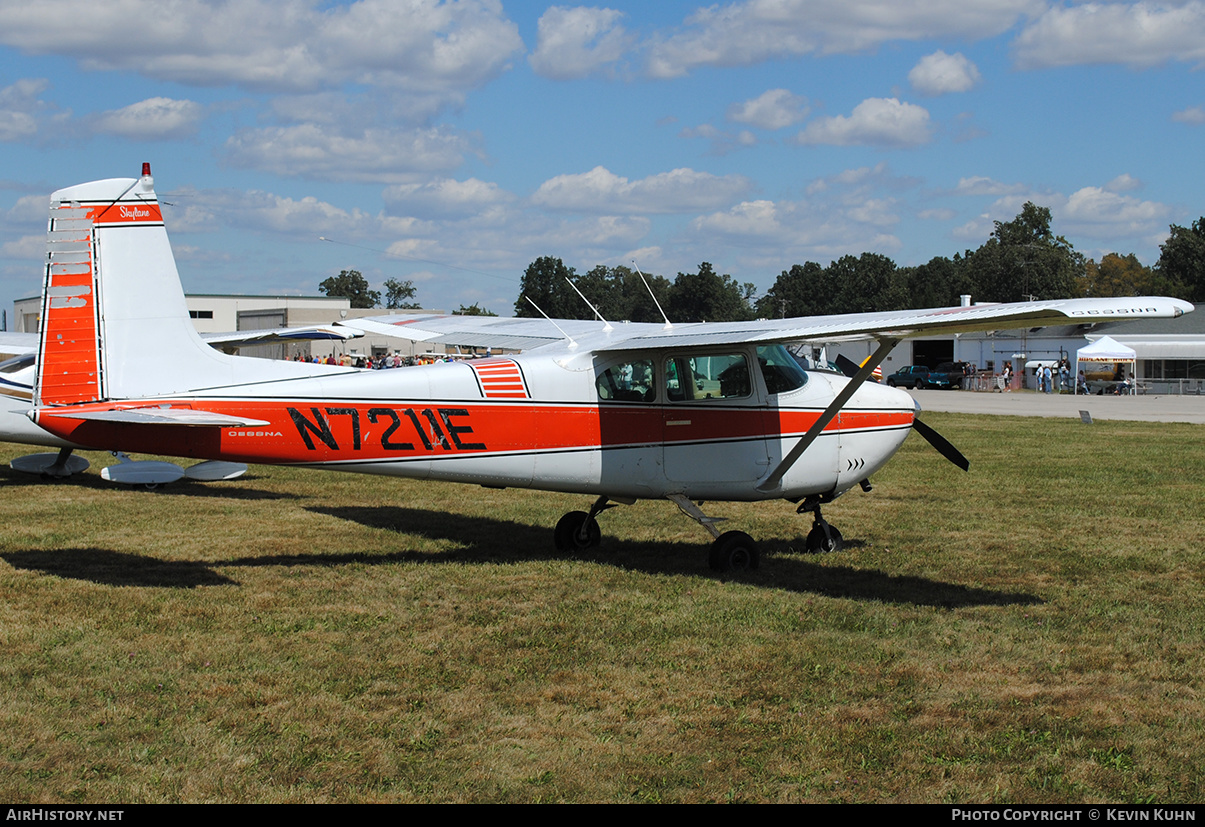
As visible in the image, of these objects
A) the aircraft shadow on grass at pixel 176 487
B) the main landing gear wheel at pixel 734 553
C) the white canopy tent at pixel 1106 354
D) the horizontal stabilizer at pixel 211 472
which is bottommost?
the main landing gear wheel at pixel 734 553

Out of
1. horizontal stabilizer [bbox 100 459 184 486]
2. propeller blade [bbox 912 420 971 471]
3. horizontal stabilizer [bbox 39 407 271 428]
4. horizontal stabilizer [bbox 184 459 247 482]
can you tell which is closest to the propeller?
propeller blade [bbox 912 420 971 471]

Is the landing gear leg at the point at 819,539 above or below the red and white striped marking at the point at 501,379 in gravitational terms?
below

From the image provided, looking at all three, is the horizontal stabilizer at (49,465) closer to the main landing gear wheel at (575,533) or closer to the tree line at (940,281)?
the main landing gear wheel at (575,533)

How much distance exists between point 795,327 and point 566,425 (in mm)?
1997

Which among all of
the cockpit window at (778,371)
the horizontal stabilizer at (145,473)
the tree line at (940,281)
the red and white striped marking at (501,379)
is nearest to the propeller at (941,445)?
the cockpit window at (778,371)

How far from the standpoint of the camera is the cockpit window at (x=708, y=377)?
28.7 ft

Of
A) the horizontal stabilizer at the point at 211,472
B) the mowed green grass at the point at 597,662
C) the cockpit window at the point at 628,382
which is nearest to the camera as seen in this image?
the mowed green grass at the point at 597,662

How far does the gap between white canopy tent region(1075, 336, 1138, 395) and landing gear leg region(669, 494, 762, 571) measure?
1647 inches

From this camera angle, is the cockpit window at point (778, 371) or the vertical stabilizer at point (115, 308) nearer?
the vertical stabilizer at point (115, 308)

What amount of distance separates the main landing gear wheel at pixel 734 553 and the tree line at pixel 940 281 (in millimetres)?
78631
